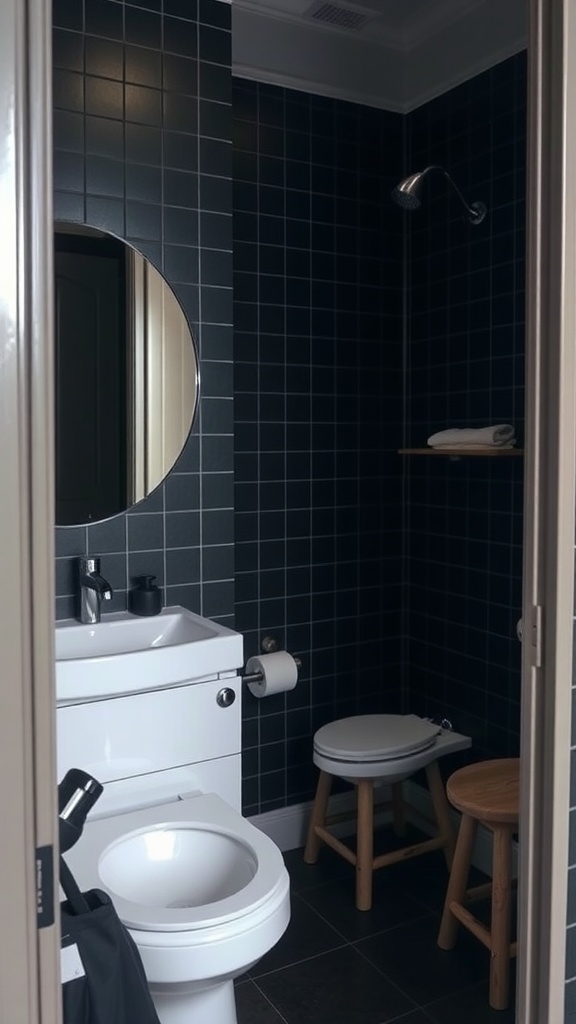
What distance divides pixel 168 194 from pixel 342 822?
2139 millimetres

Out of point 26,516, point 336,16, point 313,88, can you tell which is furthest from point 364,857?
point 336,16

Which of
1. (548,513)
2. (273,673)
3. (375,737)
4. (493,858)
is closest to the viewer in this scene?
(548,513)

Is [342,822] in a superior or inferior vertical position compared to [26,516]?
inferior

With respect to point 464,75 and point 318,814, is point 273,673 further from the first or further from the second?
point 464,75

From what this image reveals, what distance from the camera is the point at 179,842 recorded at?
2.01m

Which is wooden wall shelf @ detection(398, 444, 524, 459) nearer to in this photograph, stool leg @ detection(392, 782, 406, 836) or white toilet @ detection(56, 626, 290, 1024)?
white toilet @ detection(56, 626, 290, 1024)

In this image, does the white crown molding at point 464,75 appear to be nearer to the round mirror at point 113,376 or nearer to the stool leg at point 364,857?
the round mirror at point 113,376

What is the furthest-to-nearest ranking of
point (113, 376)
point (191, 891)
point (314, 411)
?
1. point (314, 411)
2. point (113, 376)
3. point (191, 891)

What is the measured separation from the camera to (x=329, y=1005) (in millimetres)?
2227

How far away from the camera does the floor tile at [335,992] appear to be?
86.0 inches

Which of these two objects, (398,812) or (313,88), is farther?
(398,812)

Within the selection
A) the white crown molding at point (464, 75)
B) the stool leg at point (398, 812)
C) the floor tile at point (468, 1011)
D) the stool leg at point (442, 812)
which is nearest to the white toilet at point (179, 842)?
the floor tile at point (468, 1011)

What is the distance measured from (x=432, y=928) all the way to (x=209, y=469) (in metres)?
1.47

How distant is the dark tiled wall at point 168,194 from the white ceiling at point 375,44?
→ 41 cm
